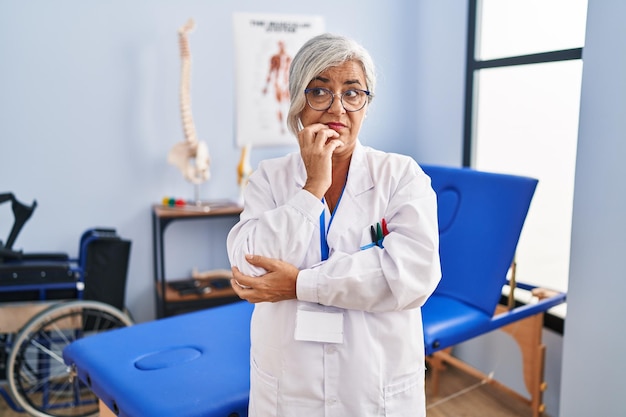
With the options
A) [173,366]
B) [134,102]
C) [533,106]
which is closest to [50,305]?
[173,366]

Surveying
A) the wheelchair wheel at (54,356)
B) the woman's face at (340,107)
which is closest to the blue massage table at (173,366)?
the wheelchair wheel at (54,356)

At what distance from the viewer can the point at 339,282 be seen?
124 centimetres

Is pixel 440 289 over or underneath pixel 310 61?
underneath

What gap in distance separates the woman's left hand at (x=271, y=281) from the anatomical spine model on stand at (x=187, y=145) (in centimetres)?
179

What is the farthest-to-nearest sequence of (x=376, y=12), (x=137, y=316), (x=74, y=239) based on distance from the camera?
(x=376, y=12) → (x=137, y=316) → (x=74, y=239)

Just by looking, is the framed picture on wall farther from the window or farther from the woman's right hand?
the woman's right hand

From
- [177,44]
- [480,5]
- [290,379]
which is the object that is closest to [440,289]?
[290,379]

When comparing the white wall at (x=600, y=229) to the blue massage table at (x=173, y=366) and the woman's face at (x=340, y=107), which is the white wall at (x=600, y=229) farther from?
the blue massage table at (x=173, y=366)

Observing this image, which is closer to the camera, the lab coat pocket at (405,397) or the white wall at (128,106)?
the lab coat pocket at (405,397)

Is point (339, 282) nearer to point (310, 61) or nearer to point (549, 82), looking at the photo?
point (310, 61)

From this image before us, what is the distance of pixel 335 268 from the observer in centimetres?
127

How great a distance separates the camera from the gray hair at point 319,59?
1.32m

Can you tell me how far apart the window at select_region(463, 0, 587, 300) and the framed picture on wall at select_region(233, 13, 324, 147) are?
0.98 m

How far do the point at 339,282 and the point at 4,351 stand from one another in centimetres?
200
